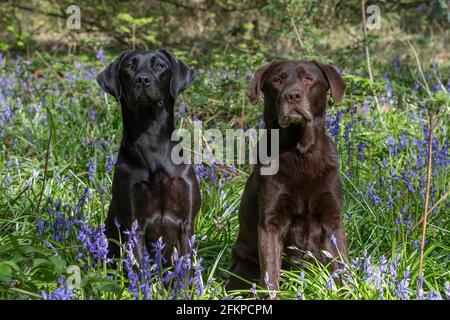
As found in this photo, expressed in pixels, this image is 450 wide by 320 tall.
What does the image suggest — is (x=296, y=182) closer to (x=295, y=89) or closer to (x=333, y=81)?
(x=295, y=89)

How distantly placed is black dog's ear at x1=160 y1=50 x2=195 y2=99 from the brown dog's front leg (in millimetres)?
994

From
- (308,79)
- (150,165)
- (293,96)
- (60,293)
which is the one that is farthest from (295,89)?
(60,293)

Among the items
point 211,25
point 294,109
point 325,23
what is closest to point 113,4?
point 211,25

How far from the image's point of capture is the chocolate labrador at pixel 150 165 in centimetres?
447

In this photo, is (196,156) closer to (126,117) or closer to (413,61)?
(126,117)

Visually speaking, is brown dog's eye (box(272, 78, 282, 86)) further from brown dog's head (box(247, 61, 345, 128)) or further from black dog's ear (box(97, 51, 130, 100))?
black dog's ear (box(97, 51, 130, 100))

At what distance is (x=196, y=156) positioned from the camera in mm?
5895

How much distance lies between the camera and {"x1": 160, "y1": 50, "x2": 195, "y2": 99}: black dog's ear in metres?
4.72

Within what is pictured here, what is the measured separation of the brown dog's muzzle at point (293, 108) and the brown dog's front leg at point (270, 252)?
587mm

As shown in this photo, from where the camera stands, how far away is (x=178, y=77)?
4738 millimetres

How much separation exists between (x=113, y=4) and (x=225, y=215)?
735 cm

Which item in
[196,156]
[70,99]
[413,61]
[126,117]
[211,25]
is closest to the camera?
Result: [126,117]

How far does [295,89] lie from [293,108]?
10 cm

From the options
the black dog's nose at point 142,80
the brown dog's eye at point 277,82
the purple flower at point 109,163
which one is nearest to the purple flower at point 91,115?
the purple flower at point 109,163
